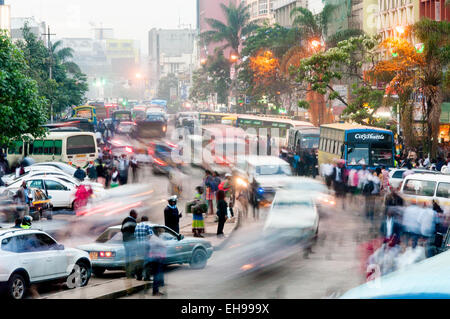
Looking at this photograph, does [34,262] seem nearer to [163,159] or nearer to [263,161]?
[263,161]

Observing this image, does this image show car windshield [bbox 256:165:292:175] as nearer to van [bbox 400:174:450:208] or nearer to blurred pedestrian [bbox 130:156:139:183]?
van [bbox 400:174:450:208]

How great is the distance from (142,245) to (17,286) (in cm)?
243

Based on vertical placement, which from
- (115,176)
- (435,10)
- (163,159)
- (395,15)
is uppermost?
(395,15)

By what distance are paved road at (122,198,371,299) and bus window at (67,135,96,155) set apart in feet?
79.0

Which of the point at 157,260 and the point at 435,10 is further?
the point at 435,10

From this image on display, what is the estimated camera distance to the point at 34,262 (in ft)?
45.8

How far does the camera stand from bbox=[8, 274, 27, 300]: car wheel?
13.2 meters

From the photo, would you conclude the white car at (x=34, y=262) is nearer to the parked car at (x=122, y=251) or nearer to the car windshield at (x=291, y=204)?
the parked car at (x=122, y=251)

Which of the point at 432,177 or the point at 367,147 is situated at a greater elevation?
the point at 367,147

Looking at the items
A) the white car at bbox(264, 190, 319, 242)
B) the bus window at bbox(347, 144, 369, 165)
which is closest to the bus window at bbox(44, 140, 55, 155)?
the bus window at bbox(347, 144, 369, 165)

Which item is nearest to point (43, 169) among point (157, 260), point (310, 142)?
point (310, 142)

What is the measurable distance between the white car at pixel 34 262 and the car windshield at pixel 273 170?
14.7m

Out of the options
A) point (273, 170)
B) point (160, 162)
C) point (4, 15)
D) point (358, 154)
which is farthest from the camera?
point (4, 15)

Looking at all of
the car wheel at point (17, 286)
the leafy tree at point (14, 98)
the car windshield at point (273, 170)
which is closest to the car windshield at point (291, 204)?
the car wheel at point (17, 286)
